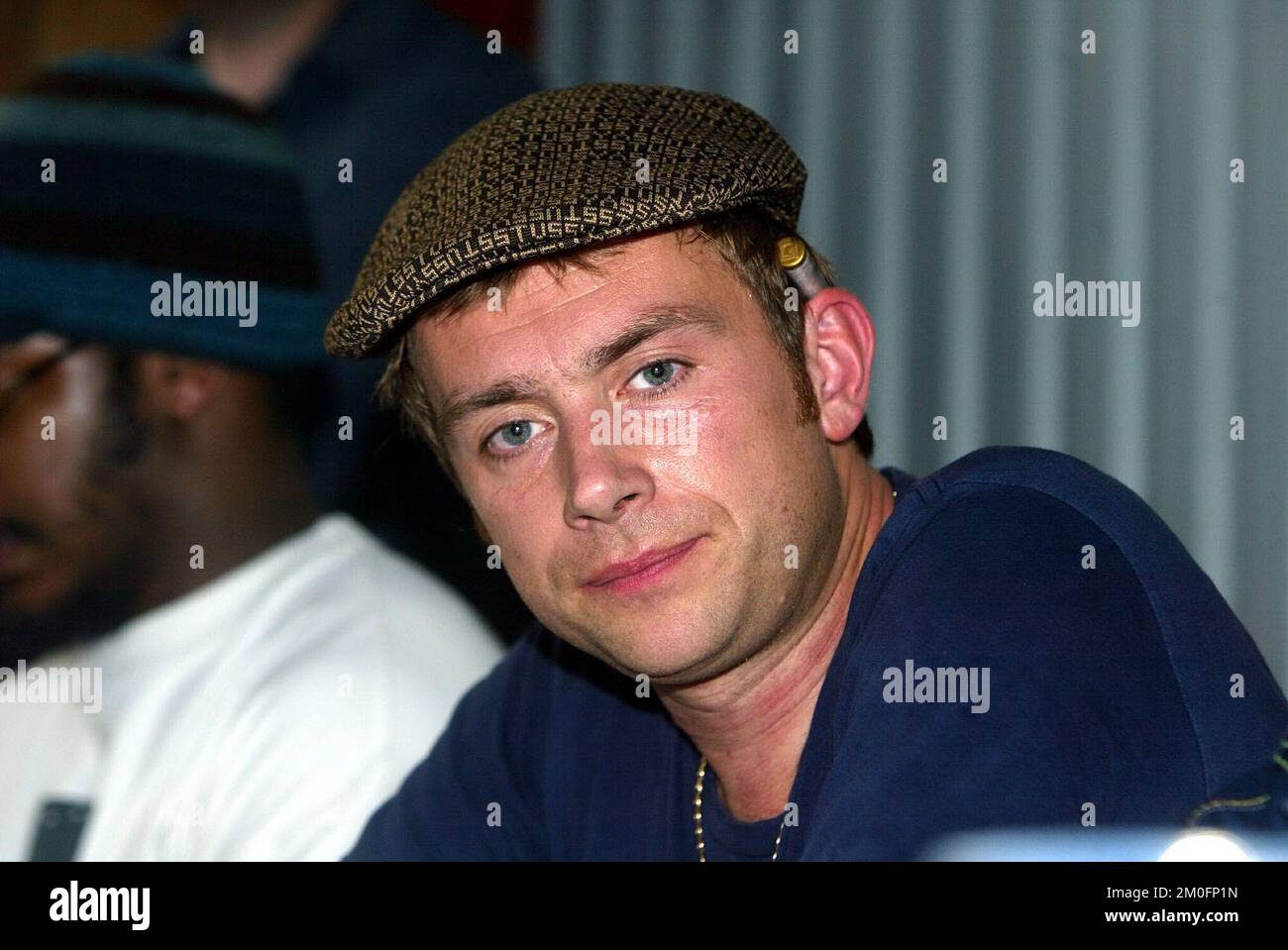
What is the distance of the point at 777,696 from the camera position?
3.69ft

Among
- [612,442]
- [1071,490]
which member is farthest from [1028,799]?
[612,442]

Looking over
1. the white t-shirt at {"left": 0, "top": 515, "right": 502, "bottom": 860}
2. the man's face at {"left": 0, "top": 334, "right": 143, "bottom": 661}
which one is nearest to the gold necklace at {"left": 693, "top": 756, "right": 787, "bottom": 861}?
the white t-shirt at {"left": 0, "top": 515, "right": 502, "bottom": 860}

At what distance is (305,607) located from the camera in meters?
1.79

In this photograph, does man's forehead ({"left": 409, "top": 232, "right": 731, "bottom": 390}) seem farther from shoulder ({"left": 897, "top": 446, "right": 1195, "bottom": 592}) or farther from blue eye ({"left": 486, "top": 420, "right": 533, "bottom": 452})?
shoulder ({"left": 897, "top": 446, "right": 1195, "bottom": 592})

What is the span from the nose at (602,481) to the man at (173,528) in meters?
0.74

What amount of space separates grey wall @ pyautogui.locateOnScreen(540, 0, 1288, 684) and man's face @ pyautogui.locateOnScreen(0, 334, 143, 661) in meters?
1.05

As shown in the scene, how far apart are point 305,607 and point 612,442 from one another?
2.94ft

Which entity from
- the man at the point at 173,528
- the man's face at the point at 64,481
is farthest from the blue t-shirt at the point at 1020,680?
the man's face at the point at 64,481

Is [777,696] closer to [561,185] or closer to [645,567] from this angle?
[645,567]

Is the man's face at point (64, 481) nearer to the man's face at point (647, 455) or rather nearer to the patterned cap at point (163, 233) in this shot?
the patterned cap at point (163, 233)

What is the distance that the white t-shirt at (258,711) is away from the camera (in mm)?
1618

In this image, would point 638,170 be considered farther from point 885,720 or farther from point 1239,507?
point 1239,507

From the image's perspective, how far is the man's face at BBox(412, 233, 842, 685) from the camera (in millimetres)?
1018

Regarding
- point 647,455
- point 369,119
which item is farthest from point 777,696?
point 369,119
